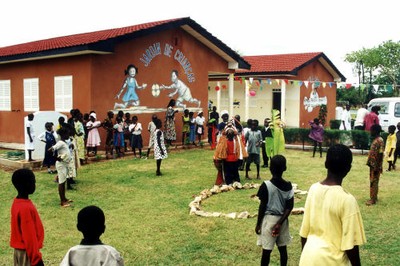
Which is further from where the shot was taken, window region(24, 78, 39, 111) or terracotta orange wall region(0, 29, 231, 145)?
window region(24, 78, 39, 111)

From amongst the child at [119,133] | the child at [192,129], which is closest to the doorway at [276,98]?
the child at [192,129]

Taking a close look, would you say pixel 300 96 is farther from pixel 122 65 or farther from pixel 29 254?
pixel 29 254

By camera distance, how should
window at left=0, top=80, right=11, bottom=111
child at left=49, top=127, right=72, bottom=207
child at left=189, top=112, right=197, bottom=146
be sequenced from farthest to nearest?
window at left=0, top=80, right=11, bottom=111, child at left=189, top=112, right=197, bottom=146, child at left=49, top=127, right=72, bottom=207

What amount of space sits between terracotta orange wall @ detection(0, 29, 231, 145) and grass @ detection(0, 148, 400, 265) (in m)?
2.89

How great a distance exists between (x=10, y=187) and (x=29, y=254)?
6.45 metres

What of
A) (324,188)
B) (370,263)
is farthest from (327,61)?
(324,188)

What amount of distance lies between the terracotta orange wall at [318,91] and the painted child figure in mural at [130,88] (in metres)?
12.3

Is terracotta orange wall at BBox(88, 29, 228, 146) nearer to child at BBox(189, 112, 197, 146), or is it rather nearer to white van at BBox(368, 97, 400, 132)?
child at BBox(189, 112, 197, 146)

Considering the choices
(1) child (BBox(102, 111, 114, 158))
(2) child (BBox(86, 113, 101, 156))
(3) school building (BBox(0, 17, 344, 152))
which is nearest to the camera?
(2) child (BBox(86, 113, 101, 156))

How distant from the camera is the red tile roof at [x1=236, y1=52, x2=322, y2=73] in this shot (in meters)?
24.4

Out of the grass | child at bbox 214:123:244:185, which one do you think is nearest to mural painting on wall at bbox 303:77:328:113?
the grass

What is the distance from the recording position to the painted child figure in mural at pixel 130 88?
15031 mm

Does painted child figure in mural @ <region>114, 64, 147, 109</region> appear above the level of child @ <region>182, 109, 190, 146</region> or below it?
above

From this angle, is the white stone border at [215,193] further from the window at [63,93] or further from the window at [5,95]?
the window at [5,95]
